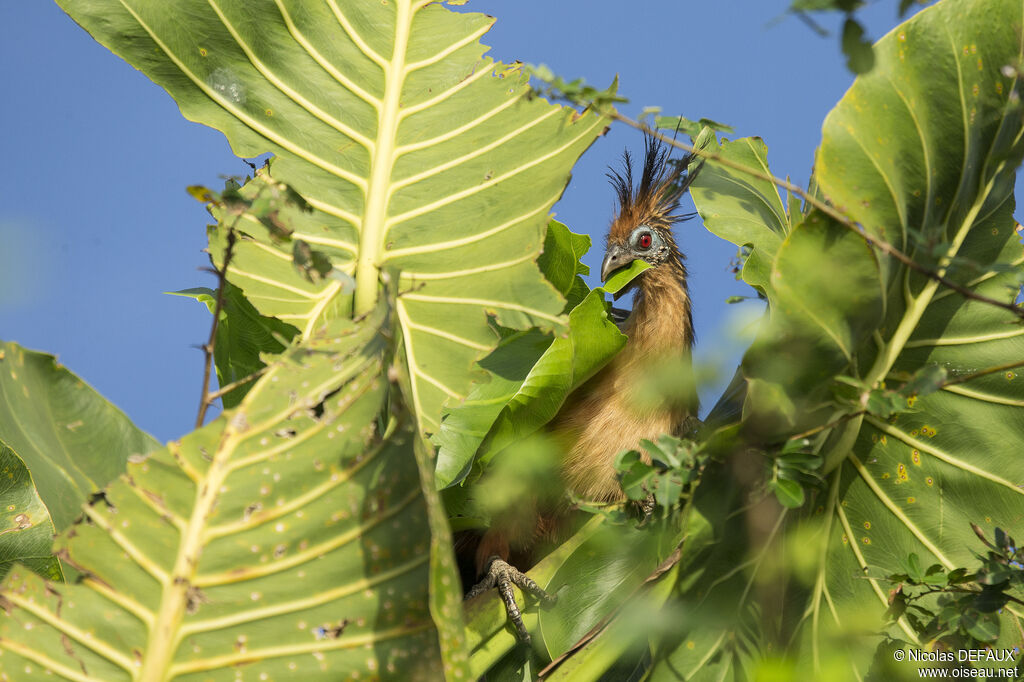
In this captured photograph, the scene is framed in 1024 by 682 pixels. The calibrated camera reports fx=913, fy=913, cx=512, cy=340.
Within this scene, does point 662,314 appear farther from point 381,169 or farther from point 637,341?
point 381,169

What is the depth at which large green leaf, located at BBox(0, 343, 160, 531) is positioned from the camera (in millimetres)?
1093

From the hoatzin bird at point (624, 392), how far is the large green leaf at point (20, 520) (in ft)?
2.32

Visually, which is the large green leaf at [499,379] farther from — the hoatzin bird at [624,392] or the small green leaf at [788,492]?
the small green leaf at [788,492]

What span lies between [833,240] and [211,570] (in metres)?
0.81

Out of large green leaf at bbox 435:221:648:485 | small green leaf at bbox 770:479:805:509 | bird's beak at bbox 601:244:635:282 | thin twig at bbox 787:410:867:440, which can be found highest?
bird's beak at bbox 601:244:635:282

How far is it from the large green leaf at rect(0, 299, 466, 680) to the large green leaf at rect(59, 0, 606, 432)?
18.2 inches

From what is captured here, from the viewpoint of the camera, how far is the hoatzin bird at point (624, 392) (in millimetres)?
1893

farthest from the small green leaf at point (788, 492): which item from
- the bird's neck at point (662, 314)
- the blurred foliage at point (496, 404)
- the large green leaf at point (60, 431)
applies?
the bird's neck at point (662, 314)

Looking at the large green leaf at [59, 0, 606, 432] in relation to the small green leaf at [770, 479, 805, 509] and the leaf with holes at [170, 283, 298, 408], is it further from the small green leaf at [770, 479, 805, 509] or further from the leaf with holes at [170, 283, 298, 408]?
the small green leaf at [770, 479, 805, 509]

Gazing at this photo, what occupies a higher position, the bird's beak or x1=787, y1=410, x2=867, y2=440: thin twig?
the bird's beak

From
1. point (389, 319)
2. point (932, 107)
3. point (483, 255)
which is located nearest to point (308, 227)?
point (483, 255)

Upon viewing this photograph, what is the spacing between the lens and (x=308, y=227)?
1.46 m

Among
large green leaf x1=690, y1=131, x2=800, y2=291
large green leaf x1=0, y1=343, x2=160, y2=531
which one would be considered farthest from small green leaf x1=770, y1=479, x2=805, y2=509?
large green leaf x1=0, y1=343, x2=160, y2=531

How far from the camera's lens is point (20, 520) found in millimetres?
1373
